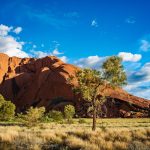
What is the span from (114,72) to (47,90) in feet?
297

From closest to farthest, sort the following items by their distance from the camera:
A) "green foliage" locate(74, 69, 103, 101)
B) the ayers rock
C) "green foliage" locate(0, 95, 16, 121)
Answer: "green foliage" locate(74, 69, 103, 101) → "green foliage" locate(0, 95, 16, 121) → the ayers rock

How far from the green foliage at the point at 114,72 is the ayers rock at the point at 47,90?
2351 inches

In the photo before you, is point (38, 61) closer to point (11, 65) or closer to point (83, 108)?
point (11, 65)

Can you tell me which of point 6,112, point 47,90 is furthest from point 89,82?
point 47,90

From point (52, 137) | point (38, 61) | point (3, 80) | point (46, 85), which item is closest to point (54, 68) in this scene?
point (46, 85)

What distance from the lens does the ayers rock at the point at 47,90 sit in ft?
393

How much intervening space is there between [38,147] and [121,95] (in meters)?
112

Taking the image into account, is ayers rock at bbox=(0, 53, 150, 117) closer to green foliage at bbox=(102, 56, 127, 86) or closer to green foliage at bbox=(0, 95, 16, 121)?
green foliage at bbox=(0, 95, 16, 121)

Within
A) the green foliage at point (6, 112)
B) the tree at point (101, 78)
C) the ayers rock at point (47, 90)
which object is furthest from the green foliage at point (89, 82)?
the ayers rock at point (47, 90)

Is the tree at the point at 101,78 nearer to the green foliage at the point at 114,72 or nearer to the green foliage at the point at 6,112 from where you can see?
the green foliage at the point at 114,72

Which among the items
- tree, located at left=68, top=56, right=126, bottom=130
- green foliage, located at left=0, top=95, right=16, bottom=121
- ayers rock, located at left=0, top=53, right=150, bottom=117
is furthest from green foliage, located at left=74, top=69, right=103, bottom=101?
ayers rock, located at left=0, top=53, right=150, bottom=117

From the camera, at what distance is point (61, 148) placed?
55.8 feet

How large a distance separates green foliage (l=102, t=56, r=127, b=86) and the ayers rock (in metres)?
59.7

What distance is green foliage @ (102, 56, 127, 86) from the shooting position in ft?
147
